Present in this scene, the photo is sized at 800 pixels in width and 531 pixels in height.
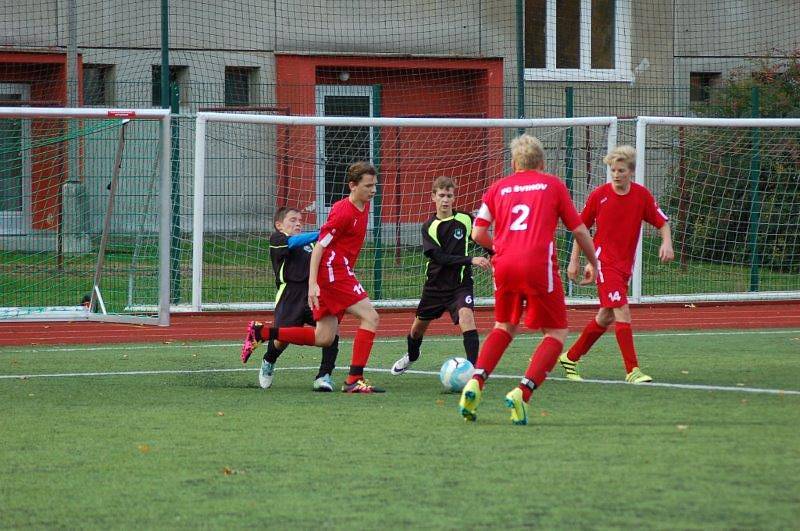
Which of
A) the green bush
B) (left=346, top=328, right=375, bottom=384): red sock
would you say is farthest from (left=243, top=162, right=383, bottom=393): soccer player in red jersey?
the green bush

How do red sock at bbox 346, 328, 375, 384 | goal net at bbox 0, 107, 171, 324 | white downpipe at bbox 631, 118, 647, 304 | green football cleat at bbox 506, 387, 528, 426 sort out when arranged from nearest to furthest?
1. green football cleat at bbox 506, 387, 528, 426
2. red sock at bbox 346, 328, 375, 384
3. goal net at bbox 0, 107, 171, 324
4. white downpipe at bbox 631, 118, 647, 304

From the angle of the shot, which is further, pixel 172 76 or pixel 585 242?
pixel 172 76

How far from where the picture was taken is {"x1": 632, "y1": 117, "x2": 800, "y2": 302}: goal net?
52.6 feet

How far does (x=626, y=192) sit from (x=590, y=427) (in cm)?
274

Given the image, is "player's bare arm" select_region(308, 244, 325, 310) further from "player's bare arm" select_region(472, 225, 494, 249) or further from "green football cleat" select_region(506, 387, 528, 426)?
"green football cleat" select_region(506, 387, 528, 426)

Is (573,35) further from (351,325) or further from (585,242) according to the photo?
(585,242)

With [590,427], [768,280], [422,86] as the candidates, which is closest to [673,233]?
[768,280]

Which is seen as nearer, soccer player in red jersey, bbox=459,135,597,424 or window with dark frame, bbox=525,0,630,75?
soccer player in red jersey, bbox=459,135,597,424

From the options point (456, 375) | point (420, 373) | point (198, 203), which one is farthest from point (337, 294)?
point (198, 203)

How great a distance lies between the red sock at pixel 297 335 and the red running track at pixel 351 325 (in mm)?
3585

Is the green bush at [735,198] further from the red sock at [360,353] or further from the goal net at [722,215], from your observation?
the red sock at [360,353]

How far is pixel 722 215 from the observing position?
16172 millimetres

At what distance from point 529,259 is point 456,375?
1.54 metres

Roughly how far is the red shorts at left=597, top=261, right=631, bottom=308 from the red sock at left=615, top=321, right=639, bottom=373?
159 mm
